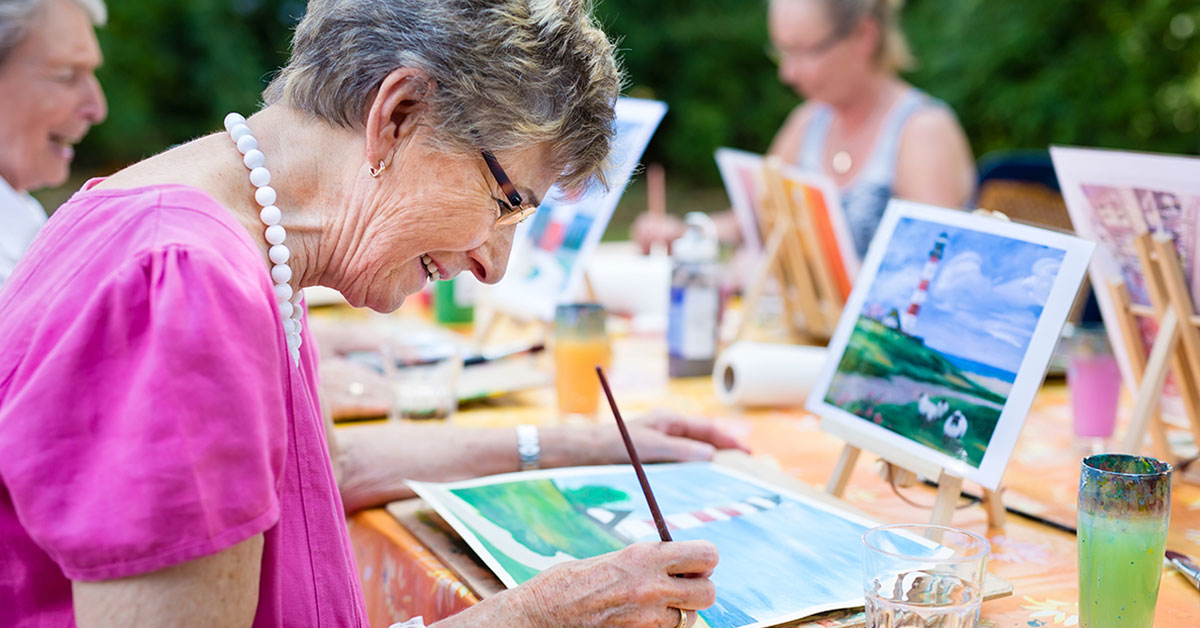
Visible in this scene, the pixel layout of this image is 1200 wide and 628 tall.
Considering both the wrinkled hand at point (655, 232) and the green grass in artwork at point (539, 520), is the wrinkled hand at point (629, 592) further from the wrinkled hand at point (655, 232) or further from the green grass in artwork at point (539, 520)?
the wrinkled hand at point (655, 232)

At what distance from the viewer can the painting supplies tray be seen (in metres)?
1.07

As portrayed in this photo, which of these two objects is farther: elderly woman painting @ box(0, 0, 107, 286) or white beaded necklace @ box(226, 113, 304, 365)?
elderly woman painting @ box(0, 0, 107, 286)

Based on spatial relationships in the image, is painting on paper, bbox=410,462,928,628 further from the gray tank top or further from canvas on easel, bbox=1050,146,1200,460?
the gray tank top

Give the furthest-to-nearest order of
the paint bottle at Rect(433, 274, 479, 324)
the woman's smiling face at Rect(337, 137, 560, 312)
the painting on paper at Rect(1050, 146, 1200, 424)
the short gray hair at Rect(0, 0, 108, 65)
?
the paint bottle at Rect(433, 274, 479, 324)
the short gray hair at Rect(0, 0, 108, 65)
the painting on paper at Rect(1050, 146, 1200, 424)
the woman's smiling face at Rect(337, 137, 560, 312)

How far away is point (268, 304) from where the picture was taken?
88cm

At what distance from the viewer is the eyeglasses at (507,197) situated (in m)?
1.09

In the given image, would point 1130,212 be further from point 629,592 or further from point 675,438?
point 629,592

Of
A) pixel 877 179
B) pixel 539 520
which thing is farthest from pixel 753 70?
pixel 539 520

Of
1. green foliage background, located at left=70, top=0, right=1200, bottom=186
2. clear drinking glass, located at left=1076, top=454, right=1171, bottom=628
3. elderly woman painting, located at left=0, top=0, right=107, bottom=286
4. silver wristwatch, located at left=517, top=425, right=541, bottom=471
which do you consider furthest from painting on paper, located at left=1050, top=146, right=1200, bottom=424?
green foliage background, located at left=70, top=0, right=1200, bottom=186

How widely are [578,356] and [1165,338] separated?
0.93 meters

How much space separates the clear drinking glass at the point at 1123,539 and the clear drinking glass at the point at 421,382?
1.03 m

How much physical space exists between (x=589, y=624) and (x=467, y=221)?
1.40 ft

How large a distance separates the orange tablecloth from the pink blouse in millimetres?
413

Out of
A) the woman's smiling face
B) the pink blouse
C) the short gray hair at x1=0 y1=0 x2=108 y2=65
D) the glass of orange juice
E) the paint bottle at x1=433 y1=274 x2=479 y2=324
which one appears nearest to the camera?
the pink blouse
